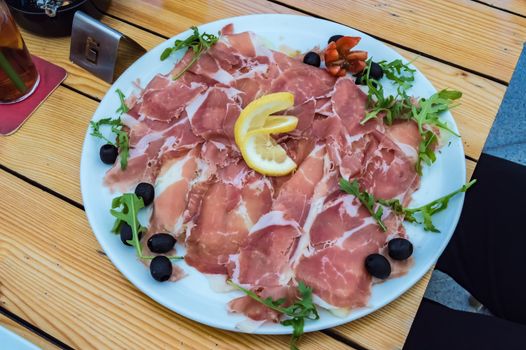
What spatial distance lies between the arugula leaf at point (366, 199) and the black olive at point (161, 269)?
1.10ft

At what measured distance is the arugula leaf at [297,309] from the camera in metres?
0.82

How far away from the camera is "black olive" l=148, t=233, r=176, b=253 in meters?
0.90

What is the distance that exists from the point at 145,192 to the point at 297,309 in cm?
36

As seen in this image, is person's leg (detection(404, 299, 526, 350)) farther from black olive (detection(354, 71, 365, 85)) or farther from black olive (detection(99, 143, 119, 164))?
black olive (detection(99, 143, 119, 164))

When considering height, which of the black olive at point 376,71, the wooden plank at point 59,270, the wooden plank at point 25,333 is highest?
the black olive at point 376,71

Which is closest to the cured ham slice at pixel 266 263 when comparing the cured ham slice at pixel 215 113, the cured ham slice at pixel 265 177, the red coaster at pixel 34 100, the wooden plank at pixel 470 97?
the cured ham slice at pixel 265 177

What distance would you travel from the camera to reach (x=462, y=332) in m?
1.07

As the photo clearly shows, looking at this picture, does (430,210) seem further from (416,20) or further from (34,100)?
(34,100)

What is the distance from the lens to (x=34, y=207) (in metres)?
1.03

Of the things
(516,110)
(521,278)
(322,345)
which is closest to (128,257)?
(322,345)

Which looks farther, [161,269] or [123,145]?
[123,145]

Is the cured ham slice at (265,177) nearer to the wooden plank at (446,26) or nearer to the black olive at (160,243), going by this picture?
the black olive at (160,243)

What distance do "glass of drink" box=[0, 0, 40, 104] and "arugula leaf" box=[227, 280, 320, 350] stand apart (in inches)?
26.8

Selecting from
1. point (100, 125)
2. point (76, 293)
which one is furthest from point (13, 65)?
point (76, 293)
